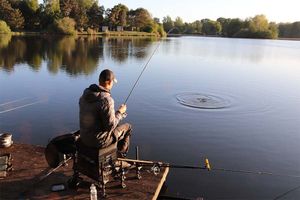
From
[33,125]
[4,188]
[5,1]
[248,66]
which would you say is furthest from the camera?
[5,1]

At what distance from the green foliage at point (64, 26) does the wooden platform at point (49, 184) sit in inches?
2630

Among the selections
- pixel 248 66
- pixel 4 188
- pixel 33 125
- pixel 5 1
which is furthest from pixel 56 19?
pixel 4 188

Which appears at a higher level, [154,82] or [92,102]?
[92,102]

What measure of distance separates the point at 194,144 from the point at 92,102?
528 cm

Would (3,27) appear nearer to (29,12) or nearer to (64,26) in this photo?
(64,26)

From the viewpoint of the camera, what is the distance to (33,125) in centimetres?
1030

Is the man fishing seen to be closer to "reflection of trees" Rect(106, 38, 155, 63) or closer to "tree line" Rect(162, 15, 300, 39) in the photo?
"reflection of trees" Rect(106, 38, 155, 63)

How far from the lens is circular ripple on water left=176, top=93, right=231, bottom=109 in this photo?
13750 mm

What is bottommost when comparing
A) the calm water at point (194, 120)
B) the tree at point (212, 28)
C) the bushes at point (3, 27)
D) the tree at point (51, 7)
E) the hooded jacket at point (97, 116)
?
the calm water at point (194, 120)

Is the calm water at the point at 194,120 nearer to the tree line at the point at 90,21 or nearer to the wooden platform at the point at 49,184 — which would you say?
the wooden platform at the point at 49,184

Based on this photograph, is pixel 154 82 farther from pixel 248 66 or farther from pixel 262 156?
pixel 248 66

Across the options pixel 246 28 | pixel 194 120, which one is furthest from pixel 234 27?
pixel 194 120

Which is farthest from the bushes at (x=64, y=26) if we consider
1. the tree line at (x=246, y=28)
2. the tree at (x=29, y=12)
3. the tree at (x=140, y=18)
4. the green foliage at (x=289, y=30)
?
the green foliage at (x=289, y=30)

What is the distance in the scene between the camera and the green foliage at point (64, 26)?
228 feet
